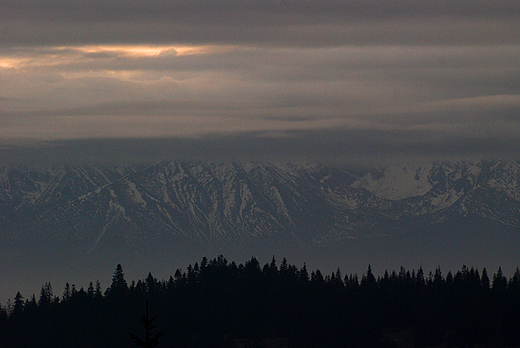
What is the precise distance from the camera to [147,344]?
88.2m
